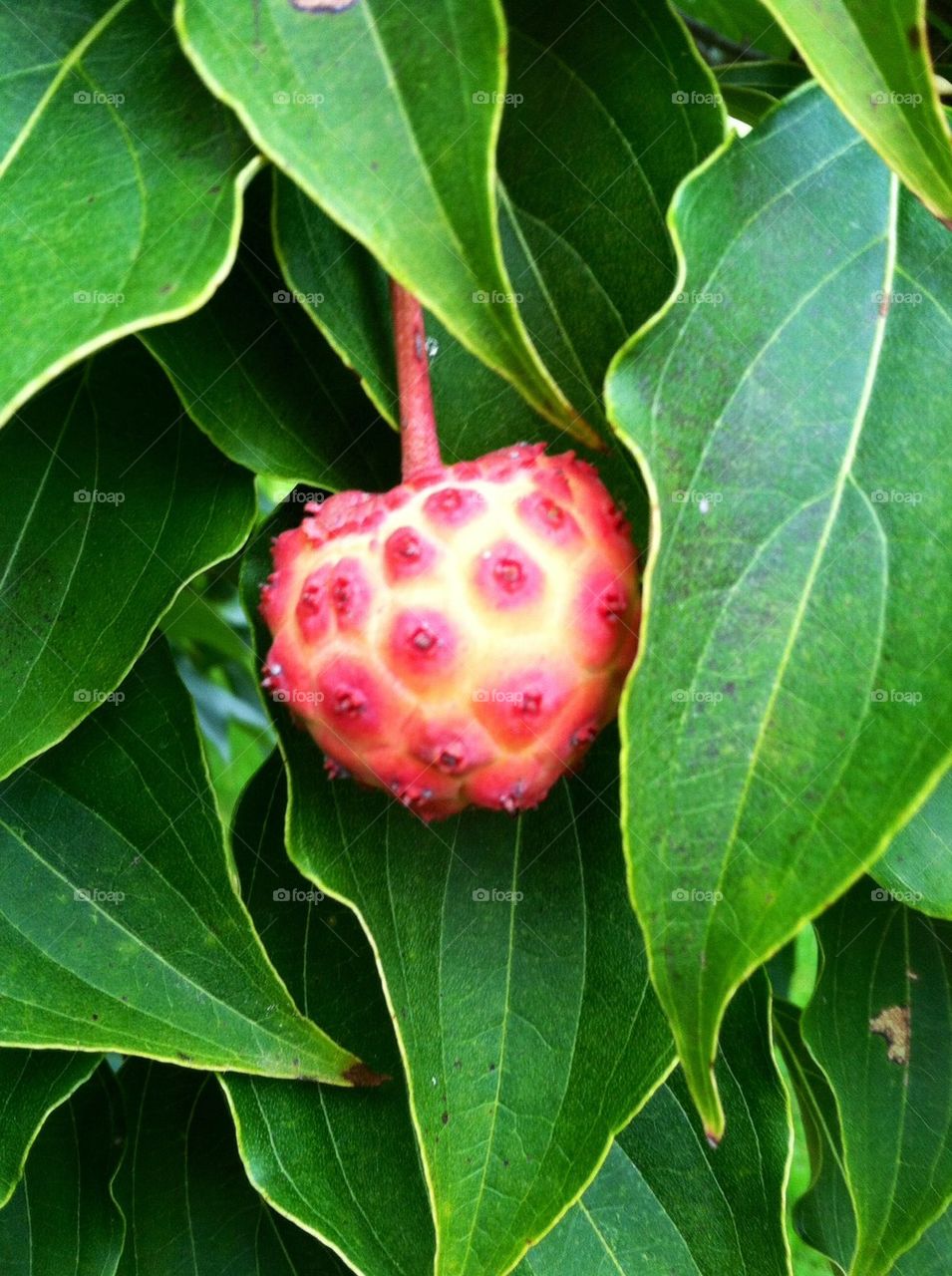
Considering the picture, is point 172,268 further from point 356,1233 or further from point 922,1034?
point 922,1034

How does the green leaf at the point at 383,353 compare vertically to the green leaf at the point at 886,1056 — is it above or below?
above

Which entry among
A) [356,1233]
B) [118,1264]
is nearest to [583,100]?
[356,1233]

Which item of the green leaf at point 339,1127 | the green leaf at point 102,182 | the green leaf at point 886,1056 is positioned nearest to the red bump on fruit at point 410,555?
the green leaf at point 102,182

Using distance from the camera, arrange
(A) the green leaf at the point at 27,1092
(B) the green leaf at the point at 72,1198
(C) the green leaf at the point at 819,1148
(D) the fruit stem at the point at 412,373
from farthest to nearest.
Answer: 1. (C) the green leaf at the point at 819,1148
2. (B) the green leaf at the point at 72,1198
3. (A) the green leaf at the point at 27,1092
4. (D) the fruit stem at the point at 412,373

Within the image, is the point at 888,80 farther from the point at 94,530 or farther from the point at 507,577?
the point at 94,530

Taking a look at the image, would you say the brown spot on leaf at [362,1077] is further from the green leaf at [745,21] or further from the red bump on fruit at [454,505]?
the green leaf at [745,21]

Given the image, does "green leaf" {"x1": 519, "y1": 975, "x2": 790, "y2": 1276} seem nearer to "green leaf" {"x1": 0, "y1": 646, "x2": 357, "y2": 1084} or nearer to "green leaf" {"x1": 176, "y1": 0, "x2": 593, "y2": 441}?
"green leaf" {"x1": 0, "y1": 646, "x2": 357, "y2": 1084}
